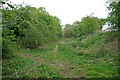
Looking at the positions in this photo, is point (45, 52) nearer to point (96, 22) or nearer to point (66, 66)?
point (66, 66)

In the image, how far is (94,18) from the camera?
21.0 m

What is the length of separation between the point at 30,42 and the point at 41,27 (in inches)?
120

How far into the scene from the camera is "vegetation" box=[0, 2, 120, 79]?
5.43m

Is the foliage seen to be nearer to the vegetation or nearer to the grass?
the vegetation

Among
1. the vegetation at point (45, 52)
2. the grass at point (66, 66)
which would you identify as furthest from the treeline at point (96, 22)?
the grass at point (66, 66)

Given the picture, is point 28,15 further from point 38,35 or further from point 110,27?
point 110,27

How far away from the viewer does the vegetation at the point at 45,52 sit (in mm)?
5426

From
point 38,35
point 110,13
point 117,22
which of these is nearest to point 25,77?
point 117,22

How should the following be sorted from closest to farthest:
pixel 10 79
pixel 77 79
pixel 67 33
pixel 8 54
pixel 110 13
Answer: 1. pixel 10 79
2. pixel 77 79
3. pixel 8 54
4. pixel 110 13
5. pixel 67 33

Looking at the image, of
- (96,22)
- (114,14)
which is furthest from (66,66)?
(96,22)

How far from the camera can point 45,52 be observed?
1389 centimetres

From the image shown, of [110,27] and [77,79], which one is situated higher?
[110,27]

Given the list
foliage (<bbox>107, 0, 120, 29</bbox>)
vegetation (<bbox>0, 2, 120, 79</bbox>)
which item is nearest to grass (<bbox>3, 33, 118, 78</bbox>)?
vegetation (<bbox>0, 2, 120, 79</bbox>)

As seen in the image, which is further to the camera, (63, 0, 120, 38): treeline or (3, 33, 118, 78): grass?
(63, 0, 120, 38): treeline
